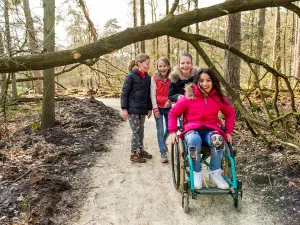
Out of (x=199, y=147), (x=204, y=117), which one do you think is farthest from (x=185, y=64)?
(x=199, y=147)

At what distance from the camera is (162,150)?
4715 mm

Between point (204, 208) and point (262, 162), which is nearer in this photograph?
point (204, 208)

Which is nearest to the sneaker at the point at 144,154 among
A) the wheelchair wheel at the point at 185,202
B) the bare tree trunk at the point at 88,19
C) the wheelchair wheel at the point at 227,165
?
the wheelchair wheel at the point at 227,165

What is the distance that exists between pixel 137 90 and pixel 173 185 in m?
1.58

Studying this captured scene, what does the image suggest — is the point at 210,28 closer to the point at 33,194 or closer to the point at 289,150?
the point at 289,150

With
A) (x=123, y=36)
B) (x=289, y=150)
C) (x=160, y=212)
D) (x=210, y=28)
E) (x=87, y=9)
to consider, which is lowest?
(x=160, y=212)

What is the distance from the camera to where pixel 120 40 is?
3.67 meters

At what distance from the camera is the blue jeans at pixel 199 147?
10.1 ft

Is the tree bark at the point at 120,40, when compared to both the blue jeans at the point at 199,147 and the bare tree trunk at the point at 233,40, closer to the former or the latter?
the blue jeans at the point at 199,147

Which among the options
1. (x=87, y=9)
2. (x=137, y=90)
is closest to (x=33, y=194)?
(x=137, y=90)

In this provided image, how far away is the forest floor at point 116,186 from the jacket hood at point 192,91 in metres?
1.28

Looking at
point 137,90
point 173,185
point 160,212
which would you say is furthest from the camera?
point 137,90

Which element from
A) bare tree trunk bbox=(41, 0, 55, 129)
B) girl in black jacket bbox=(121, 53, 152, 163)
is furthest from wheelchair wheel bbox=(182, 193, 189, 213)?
bare tree trunk bbox=(41, 0, 55, 129)

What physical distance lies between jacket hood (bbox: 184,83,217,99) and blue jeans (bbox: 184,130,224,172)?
0.44 m
